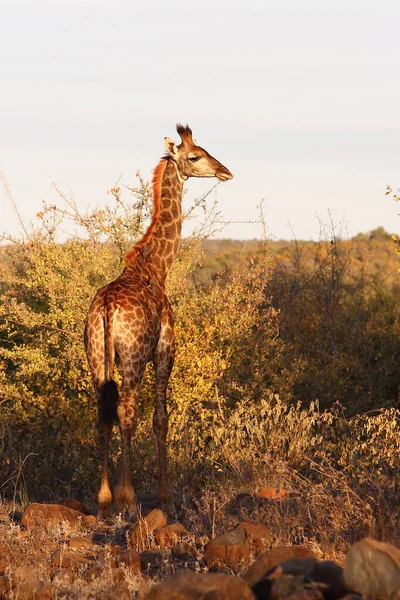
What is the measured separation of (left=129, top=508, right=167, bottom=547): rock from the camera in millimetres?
7613

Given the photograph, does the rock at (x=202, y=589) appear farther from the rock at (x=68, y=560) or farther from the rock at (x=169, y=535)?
the rock at (x=169, y=535)

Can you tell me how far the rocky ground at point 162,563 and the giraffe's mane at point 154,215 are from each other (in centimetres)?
291

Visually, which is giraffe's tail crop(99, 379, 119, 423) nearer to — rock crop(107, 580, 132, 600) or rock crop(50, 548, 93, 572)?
rock crop(50, 548, 93, 572)

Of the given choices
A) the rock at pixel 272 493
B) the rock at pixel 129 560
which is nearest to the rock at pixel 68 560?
the rock at pixel 129 560

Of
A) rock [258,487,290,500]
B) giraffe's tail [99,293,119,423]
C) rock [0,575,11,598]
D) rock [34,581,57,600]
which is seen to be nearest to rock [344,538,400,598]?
rock [34,581,57,600]

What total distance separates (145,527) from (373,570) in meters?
3.37

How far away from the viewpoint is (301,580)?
499 cm

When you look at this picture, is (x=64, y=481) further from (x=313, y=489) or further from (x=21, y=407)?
(x=313, y=489)

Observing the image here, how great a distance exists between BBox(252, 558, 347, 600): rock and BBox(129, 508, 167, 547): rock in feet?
8.22

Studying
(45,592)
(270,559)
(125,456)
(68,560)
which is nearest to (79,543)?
(68,560)

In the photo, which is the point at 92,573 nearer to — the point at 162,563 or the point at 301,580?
the point at 162,563

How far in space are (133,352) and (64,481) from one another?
10.2ft

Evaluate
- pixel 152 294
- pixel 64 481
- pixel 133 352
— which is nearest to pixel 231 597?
pixel 133 352

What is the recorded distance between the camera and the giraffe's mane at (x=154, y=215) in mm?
10500
